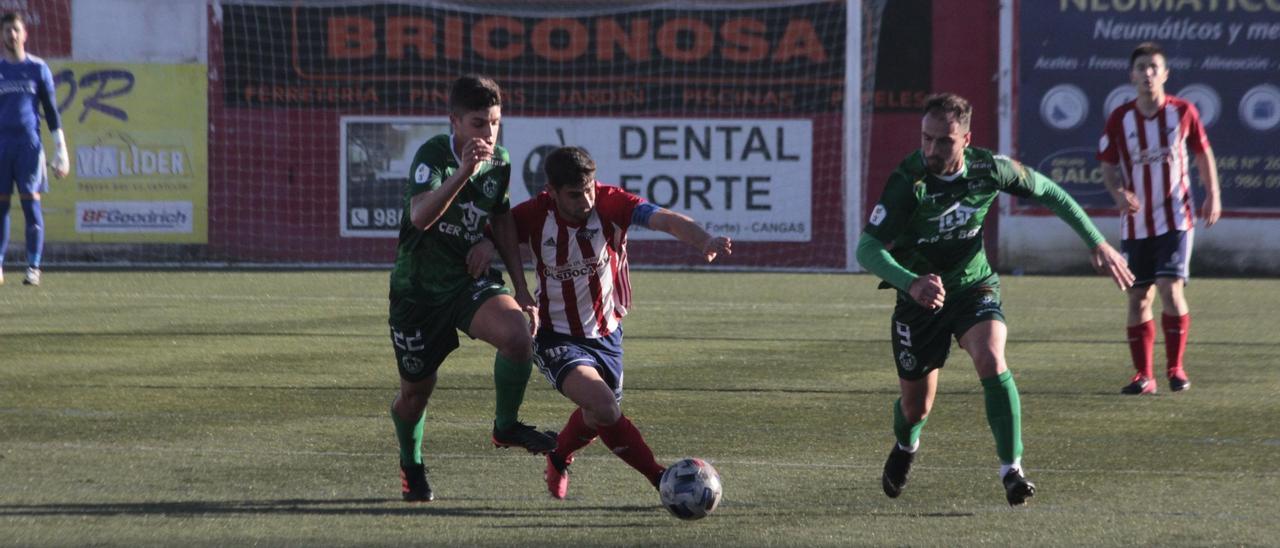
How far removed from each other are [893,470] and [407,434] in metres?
1.69

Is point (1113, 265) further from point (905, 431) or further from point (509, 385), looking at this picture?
point (509, 385)

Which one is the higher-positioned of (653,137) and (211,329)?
(653,137)

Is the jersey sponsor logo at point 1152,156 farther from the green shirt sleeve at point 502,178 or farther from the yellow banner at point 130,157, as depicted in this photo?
the yellow banner at point 130,157

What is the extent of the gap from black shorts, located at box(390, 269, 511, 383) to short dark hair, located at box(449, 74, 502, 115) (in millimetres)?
656

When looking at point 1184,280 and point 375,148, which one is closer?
point 1184,280

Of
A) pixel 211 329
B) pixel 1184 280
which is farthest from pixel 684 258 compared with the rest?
pixel 1184 280

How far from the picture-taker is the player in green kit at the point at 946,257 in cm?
579

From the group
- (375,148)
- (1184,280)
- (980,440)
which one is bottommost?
(980,440)

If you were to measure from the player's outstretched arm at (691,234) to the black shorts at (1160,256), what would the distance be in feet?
14.2

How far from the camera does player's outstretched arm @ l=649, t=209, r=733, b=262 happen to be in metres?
5.48

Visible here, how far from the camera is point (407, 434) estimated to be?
5.91 metres

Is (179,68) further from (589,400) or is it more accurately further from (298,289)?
(589,400)

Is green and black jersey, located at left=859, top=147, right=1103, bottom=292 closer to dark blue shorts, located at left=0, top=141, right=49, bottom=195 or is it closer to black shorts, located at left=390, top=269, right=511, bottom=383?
black shorts, located at left=390, top=269, right=511, bottom=383

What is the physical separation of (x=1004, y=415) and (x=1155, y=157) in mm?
4099
